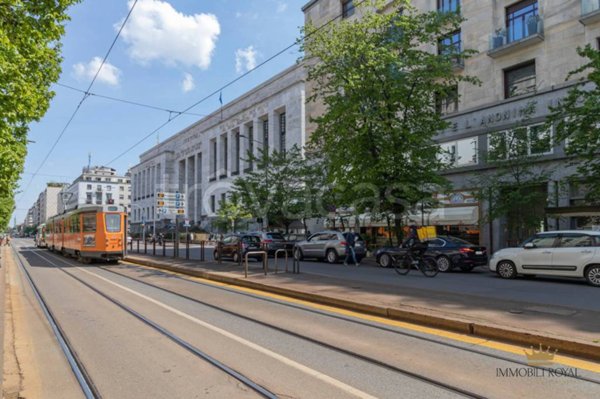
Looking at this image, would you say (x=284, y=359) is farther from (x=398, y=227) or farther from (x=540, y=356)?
(x=398, y=227)

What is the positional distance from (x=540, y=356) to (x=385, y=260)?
45.8 feet

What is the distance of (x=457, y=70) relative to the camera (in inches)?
1051

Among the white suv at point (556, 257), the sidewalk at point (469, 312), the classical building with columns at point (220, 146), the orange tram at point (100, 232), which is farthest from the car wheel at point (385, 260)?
the classical building with columns at point (220, 146)

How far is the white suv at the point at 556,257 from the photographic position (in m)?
12.5

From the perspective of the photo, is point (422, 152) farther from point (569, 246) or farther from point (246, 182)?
point (246, 182)

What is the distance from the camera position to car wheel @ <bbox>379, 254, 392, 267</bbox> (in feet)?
62.7

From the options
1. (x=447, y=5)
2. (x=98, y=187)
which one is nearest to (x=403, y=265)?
(x=447, y=5)

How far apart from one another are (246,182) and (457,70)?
18516mm

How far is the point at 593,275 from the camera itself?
12.4 metres

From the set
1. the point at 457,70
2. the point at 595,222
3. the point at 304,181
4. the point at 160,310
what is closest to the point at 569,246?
→ the point at 595,222

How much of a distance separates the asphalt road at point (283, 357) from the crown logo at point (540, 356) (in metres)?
0.13

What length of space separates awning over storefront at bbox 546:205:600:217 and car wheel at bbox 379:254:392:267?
258 inches

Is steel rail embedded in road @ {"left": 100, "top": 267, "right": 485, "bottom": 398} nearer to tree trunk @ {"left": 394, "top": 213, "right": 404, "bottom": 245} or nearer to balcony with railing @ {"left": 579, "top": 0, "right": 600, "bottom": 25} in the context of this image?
tree trunk @ {"left": 394, "top": 213, "right": 404, "bottom": 245}

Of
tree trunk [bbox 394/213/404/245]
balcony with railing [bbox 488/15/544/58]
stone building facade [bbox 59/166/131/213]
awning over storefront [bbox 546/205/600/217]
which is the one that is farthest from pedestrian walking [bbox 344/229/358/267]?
stone building facade [bbox 59/166/131/213]
